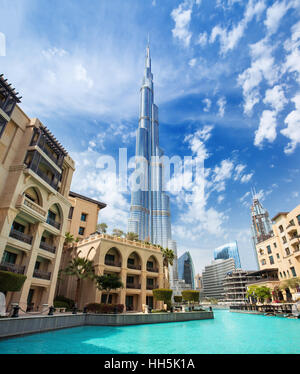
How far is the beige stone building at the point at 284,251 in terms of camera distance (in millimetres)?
40125

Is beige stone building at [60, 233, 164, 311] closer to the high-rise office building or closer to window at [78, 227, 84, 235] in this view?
window at [78, 227, 84, 235]

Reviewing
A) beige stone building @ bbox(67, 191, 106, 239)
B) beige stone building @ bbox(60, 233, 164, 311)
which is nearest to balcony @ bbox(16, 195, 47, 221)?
beige stone building @ bbox(60, 233, 164, 311)

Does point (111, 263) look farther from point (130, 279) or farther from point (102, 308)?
point (102, 308)

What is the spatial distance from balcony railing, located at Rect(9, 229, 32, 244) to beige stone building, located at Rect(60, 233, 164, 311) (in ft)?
34.4

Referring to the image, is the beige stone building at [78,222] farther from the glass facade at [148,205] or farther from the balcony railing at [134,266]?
the glass facade at [148,205]

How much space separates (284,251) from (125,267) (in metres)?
33.5

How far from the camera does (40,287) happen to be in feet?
78.6

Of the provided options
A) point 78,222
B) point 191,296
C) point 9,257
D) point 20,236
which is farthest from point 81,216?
point 191,296

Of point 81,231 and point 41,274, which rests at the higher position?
point 81,231

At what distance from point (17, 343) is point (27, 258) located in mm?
11032

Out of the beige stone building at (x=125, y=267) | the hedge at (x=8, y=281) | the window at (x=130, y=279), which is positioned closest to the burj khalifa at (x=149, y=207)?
the beige stone building at (x=125, y=267)

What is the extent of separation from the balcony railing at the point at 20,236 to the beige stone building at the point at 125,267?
1050 centimetres

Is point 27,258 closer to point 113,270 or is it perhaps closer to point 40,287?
point 40,287

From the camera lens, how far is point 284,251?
148ft
